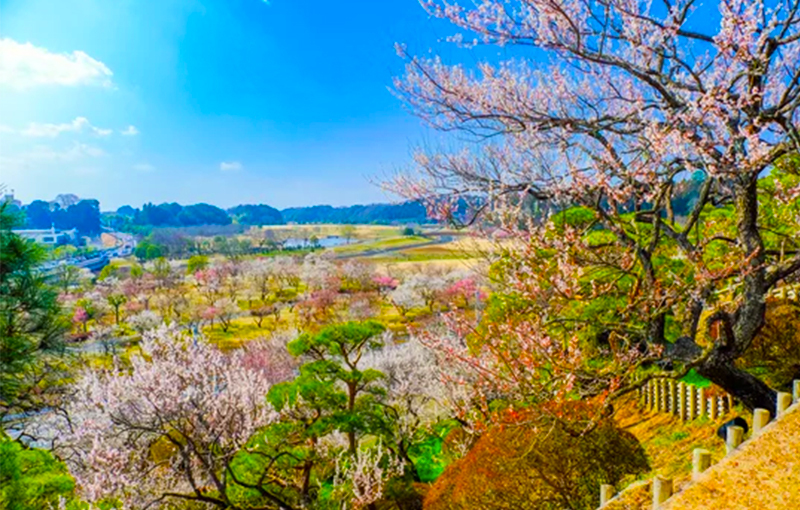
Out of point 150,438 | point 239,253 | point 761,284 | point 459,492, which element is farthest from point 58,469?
point 239,253

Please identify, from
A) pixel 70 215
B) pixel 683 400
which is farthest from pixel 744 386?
pixel 70 215

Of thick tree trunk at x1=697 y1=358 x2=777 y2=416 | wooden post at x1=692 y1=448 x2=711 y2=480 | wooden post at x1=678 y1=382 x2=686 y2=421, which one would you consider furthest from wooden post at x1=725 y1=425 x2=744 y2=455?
wooden post at x1=678 y1=382 x2=686 y2=421

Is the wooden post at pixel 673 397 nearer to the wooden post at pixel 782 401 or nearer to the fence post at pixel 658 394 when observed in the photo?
the fence post at pixel 658 394

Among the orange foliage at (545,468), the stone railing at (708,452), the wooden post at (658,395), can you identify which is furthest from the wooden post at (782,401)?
the wooden post at (658,395)

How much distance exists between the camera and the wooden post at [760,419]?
4.76 m

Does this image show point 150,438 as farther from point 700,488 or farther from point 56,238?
point 56,238

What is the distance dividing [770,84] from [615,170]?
1.81 metres

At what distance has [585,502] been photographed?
5035mm

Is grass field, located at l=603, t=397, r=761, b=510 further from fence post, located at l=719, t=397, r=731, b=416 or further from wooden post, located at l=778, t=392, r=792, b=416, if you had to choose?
wooden post, located at l=778, t=392, r=792, b=416

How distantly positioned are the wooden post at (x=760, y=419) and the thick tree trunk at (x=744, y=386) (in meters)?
0.40

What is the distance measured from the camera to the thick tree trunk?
5.03 m

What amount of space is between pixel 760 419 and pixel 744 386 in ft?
1.72

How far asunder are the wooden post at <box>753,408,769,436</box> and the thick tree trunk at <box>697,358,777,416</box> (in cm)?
40

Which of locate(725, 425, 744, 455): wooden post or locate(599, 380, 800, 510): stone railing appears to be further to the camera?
locate(725, 425, 744, 455): wooden post
